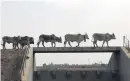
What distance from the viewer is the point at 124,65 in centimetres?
2450

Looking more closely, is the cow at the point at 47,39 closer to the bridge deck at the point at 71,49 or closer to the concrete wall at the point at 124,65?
the bridge deck at the point at 71,49

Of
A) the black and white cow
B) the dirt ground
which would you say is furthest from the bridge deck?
the dirt ground

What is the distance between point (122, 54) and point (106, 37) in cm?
261

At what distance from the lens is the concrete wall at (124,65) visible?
23188 millimetres

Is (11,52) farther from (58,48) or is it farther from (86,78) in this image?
(86,78)

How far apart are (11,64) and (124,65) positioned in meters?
7.99

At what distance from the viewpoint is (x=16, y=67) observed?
71.4ft

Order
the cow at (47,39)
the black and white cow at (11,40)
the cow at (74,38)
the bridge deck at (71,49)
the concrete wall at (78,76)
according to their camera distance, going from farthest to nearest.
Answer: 1. the cow at (74,38)
2. the cow at (47,39)
3. the black and white cow at (11,40)
4. the bridge deck at (71,49)
5. the concrete wall at (78,76)

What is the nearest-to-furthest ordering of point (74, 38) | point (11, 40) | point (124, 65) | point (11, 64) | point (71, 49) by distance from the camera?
1. point (11, 64)
2. point (124, 65)
3. point (71, 49)
4. point (11, 40)
5. point (74, 38)

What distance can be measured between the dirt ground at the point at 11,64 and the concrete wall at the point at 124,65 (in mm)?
7156

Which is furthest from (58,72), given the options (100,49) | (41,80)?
(100,49)

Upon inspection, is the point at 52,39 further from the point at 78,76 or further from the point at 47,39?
the point at 78,76

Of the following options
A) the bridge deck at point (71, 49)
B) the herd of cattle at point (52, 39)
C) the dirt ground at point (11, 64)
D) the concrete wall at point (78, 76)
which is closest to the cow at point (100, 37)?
the herd of cattle at point (52, 39)

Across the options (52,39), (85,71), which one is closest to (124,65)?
(85,71)
